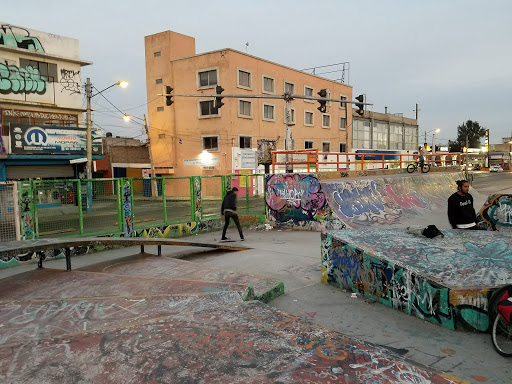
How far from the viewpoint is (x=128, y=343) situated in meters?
2.96

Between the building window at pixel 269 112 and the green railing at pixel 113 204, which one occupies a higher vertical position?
the building window at pixel 269 112

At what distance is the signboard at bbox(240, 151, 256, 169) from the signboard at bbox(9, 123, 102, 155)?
11776 mm

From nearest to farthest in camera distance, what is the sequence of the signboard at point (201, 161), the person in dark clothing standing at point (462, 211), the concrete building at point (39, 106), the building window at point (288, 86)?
the person in dark clothing standing at point (462, 211) < the concrete building at point (39, 106) < the signboard at point (201, 161) < the building window at point (288, 86)

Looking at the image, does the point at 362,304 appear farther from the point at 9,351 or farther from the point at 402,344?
the point at 9,351

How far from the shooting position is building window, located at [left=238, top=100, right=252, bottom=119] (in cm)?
3179

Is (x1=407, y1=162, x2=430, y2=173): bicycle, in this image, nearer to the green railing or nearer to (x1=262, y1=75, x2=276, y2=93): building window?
the green railing

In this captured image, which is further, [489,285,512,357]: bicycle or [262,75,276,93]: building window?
[262,75,276,93]: building window

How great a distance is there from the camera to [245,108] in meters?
32.5

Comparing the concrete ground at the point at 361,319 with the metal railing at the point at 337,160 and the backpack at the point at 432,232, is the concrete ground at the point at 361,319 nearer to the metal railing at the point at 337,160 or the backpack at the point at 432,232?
the backpack at the point at 432,232

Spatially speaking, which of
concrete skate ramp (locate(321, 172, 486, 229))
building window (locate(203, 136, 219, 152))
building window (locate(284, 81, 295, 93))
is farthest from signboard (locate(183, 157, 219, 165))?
concrete skate ramp (locate(321, 172, 486, 229))

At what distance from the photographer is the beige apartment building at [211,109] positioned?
31.1 meters

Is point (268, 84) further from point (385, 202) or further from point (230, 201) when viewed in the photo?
point (230, 201)

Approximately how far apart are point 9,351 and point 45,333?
95 cm

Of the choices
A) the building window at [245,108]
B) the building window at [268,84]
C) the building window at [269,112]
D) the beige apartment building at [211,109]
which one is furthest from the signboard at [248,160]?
the building window at [268,84]
